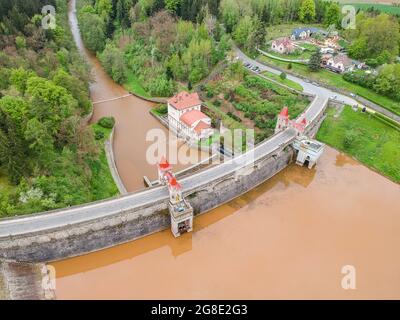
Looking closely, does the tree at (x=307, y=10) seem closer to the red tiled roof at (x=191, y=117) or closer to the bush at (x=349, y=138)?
the bush at (x=349, y=138)

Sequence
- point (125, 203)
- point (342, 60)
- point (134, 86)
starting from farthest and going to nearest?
point (134, 86)
point (342, 60)
point (125, 203)

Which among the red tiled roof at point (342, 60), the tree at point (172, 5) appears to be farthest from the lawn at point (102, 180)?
the red tiled roof at point (342, 60)

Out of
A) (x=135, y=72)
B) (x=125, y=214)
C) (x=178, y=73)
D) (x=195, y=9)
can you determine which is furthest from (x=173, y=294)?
(x=195, y=9)

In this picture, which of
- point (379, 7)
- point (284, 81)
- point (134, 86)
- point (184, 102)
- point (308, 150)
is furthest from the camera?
point (379, 7)

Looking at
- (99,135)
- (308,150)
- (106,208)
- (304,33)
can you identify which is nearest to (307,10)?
(304,33)

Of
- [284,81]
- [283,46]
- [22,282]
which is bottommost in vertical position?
[22,282]

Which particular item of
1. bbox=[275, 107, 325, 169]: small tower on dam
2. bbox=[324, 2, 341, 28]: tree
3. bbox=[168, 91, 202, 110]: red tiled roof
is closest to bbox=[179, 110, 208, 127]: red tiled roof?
bbox=[168, 91, 202, 110]: red tiled roof

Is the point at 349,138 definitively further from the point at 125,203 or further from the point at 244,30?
the point at 244,30
